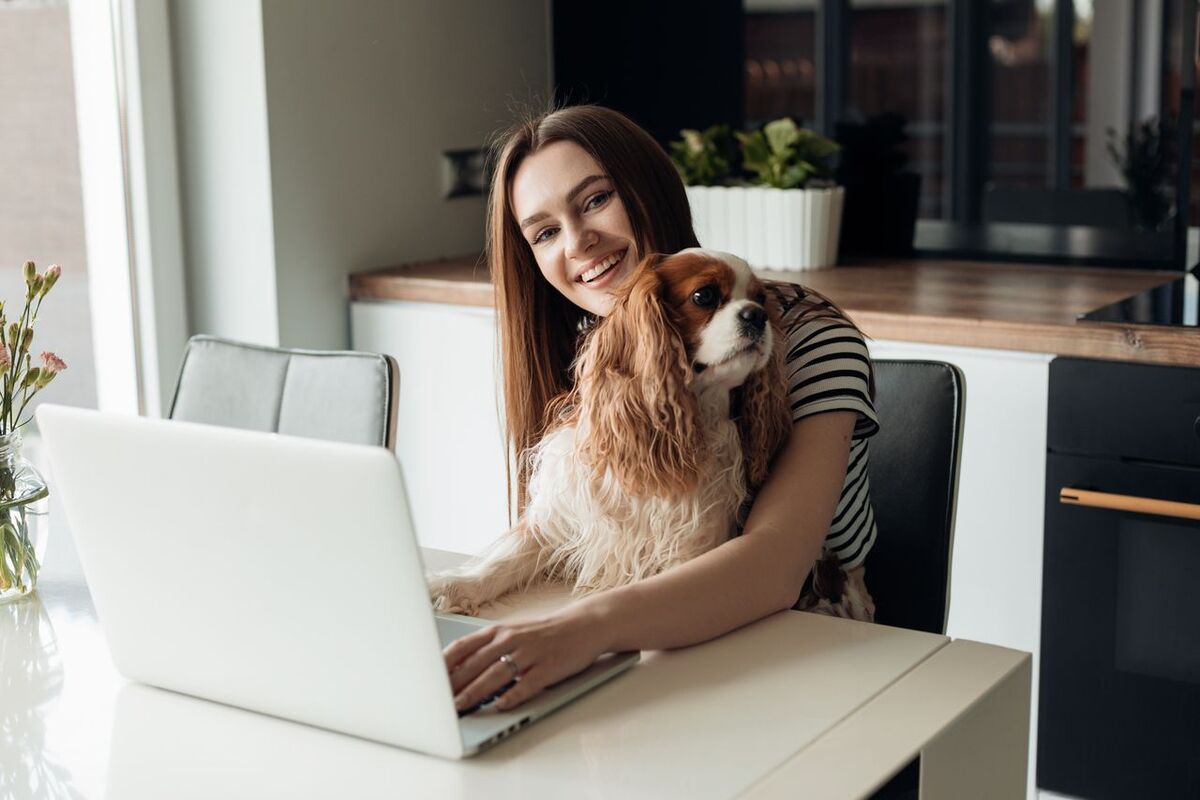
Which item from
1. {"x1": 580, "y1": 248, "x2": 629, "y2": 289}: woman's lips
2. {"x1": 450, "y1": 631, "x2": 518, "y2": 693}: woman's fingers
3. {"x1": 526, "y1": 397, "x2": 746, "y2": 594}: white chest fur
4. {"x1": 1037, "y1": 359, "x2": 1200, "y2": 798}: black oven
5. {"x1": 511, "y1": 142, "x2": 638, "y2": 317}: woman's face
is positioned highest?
{"x1": 511, "y1": 142, "x2": 638, "y2": 317}: woman's face

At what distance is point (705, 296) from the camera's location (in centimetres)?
119

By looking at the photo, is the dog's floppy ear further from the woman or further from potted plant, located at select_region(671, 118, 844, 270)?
potted plant, located at select_region(671, 118, 844, 270)

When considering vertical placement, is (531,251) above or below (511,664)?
above

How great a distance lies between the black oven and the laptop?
113 cm

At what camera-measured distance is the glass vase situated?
4.37 ft

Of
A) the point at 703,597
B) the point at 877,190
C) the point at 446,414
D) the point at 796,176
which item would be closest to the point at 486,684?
the point at 703,597

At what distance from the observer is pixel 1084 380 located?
195 cm

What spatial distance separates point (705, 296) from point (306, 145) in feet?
5.00

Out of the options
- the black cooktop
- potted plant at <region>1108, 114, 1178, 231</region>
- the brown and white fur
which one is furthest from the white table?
potted plant at <region>1108, 114, 1178, 231</region>

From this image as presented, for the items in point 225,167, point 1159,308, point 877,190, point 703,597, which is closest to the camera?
point 703,597

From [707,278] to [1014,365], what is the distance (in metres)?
0.98

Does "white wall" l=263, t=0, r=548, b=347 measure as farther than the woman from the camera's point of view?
Yes

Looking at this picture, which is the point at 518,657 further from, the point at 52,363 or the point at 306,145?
the point at 306,145

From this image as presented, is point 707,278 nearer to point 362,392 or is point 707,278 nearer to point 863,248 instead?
point 362,392
